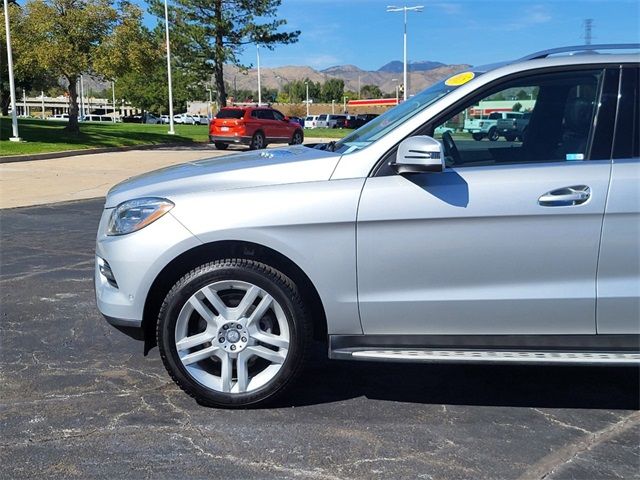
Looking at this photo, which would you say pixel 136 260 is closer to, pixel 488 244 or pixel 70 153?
pixel 488 244

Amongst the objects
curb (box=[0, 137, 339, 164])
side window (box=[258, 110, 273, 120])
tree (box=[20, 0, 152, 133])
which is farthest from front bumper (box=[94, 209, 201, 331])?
side window (box=[258, 110, 273, 120])

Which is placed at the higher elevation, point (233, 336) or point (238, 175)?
point (238, 175)

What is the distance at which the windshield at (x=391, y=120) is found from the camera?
3.67 m

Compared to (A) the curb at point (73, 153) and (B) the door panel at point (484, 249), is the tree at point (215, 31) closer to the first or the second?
(A) the curb at point (73, 153)

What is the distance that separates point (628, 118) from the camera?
346 centimetres

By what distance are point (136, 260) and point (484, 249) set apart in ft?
5.95

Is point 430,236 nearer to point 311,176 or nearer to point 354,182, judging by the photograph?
point 354,182

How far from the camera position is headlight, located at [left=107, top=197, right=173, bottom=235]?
3533 mm

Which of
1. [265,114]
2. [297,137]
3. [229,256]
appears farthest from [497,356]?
[297,137]

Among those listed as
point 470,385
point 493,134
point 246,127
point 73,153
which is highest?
point 246,127

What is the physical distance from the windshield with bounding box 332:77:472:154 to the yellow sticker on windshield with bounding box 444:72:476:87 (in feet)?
0.09

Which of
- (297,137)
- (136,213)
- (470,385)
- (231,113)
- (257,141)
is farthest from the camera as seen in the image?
(297,137)

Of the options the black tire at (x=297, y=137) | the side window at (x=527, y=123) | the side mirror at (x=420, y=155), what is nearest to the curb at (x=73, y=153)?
the black tire at (x=297, y=137)

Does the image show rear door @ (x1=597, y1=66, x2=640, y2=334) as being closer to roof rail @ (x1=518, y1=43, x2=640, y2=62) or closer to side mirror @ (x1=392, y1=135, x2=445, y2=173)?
roof rail @ (x1=518, y1=43, x2=640, y2=62)
